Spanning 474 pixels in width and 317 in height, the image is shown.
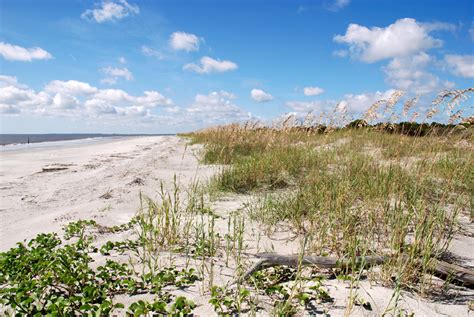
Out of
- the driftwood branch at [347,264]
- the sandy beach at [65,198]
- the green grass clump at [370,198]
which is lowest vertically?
the sandy beach at [65,198]

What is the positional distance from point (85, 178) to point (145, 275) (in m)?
5.43

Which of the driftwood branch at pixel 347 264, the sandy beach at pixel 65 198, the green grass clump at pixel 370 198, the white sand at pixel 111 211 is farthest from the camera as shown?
the sandy beach at pixel 65 198

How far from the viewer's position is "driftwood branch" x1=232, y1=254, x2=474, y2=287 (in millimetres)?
2172

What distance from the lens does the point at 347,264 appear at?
2.20m

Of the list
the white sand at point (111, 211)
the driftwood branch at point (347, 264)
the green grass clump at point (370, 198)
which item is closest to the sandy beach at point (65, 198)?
the white sand at point (111, 211)

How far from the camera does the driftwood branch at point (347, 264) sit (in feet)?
7.13

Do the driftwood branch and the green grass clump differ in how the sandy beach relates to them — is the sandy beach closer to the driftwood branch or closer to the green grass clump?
the green grass clump

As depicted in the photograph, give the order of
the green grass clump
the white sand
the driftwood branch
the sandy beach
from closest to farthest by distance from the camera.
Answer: the white sand → the driftwood branch → the green grass clump → the sandy beach

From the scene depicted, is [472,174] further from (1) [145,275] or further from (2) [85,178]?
(2) [85,178]

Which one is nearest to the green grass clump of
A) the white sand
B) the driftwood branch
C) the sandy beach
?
the driftwood branch

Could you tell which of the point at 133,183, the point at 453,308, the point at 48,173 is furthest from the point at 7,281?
the point at 48,173

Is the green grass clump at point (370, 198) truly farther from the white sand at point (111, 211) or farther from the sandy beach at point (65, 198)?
the sandy beach at point (65, 198)

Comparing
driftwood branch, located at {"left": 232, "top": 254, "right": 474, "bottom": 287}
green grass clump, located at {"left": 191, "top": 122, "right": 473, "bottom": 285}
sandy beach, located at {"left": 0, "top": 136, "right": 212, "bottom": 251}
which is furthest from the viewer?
sandy beach, located at {"left": 0, "top": 136, "right": 212, "bottom": 251}

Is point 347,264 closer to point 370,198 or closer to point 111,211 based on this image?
point 370,198
